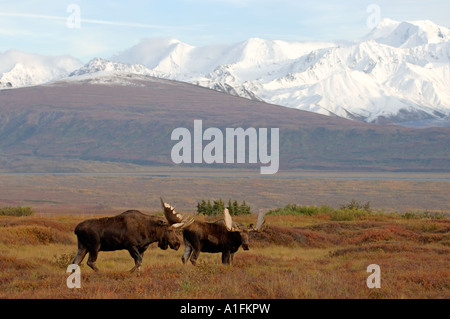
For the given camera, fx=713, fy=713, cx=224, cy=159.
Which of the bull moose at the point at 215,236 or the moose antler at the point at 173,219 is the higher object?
the moose antler at the point at 173,219

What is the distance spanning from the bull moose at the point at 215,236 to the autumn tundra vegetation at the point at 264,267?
44 centimetres

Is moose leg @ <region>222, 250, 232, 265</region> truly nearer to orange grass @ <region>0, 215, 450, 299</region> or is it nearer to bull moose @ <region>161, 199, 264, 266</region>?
bull moose @ <region>161, 199, 264, 266</region>

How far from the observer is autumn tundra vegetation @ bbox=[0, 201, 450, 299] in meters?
13.8

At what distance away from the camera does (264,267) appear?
18.4 m

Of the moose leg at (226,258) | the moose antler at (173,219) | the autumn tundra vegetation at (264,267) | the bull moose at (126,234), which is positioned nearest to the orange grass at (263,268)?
the autumn tundra vegetation at (264,267)

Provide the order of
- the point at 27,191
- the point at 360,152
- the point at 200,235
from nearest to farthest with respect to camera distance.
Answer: the point at 200,235 → the point at 27,191 → the point at 360,152

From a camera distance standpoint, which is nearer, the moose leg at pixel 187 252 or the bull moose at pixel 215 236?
the bull moose at pixel 215 236

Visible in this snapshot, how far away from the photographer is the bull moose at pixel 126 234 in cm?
1639

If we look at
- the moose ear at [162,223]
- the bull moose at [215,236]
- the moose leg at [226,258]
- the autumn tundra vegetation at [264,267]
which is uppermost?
the moose ear at [162,223]

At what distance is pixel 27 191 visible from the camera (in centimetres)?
10569

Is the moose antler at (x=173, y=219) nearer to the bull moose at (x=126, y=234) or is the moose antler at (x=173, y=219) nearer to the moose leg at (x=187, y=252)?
the bull moose at (x=126, y=234)
